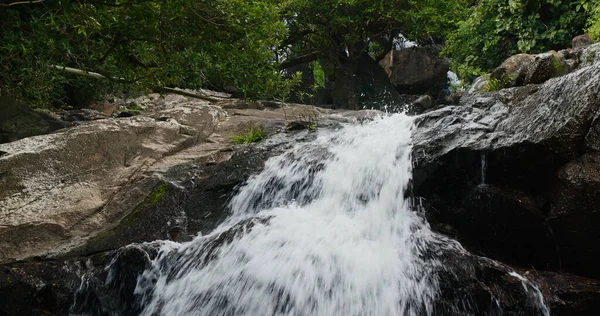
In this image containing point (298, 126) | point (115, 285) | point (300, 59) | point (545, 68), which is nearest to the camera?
point (115, 285)

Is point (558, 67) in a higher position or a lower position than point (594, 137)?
higher

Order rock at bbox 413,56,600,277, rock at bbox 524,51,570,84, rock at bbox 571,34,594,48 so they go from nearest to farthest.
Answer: rock at bbox 413,56,600,277, rock at bbox 524,51,570,84, rock at bbox 571,34,594,48

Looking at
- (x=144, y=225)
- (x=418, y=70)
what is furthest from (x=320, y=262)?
(x=418, y=70)

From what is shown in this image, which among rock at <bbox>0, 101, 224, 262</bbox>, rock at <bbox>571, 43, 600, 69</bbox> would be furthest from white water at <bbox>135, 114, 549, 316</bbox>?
rock at <bbox>571, 43, 600, 69</bbox>

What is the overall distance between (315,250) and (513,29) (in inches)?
365

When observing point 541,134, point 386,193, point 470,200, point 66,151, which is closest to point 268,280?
point 386,193

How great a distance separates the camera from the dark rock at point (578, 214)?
448 centimetres

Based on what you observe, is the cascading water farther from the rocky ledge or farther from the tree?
the tree

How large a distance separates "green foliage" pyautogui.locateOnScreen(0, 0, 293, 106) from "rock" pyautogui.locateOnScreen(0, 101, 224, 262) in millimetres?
1150

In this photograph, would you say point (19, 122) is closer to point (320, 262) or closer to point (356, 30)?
point (320, 262)

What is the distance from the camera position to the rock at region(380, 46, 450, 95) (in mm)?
19953

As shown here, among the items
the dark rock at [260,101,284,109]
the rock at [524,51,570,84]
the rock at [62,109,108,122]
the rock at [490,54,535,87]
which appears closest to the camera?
the rock at [524,51,570,84]

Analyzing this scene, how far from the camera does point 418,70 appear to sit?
20.2 metres

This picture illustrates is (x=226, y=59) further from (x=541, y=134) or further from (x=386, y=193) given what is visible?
(x=541, y=134)
